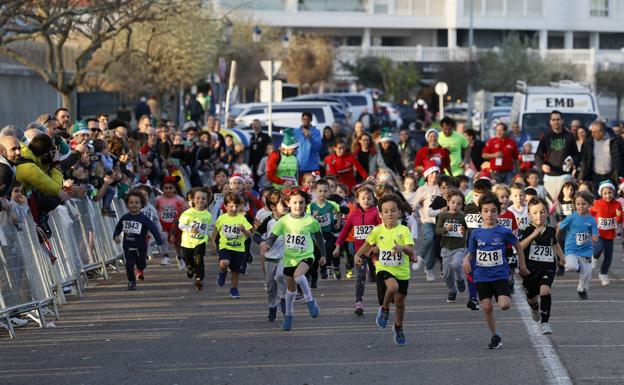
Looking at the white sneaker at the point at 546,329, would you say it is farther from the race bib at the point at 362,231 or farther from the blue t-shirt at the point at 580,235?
the blue t-shirt at the point at 580,235

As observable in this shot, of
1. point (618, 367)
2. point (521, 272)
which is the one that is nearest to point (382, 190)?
point (521, 272)

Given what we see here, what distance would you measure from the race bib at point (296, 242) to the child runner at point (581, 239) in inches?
134

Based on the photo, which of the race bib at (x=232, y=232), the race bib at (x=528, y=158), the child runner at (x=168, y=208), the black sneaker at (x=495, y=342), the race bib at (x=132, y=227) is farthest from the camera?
the race bib at (x=528, y=158)

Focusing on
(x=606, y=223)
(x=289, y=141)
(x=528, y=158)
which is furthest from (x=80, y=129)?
(x=528, y=158)

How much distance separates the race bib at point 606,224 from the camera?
16703 mm

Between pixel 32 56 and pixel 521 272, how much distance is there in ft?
76.8

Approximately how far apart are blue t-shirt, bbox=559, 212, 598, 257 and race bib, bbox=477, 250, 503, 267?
11.7 feet

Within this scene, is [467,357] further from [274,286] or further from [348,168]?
[348,168]

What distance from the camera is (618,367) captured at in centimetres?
1050

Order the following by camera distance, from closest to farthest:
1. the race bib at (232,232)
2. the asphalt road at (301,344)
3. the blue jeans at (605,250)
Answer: the asphalt road at (301,344), the race bib at (232,232), the blue jeans at (605,250)

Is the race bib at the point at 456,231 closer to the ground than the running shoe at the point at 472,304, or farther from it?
farther from it

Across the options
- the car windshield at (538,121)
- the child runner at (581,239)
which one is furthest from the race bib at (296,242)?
the car windshield at (538,121)

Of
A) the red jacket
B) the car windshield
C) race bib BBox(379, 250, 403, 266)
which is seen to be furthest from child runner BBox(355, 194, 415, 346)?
the car windshield

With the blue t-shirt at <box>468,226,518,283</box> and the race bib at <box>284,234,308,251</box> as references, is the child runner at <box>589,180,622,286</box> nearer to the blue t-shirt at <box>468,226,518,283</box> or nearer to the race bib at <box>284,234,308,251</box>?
the race bib at <box>284,234,308,251</box>
